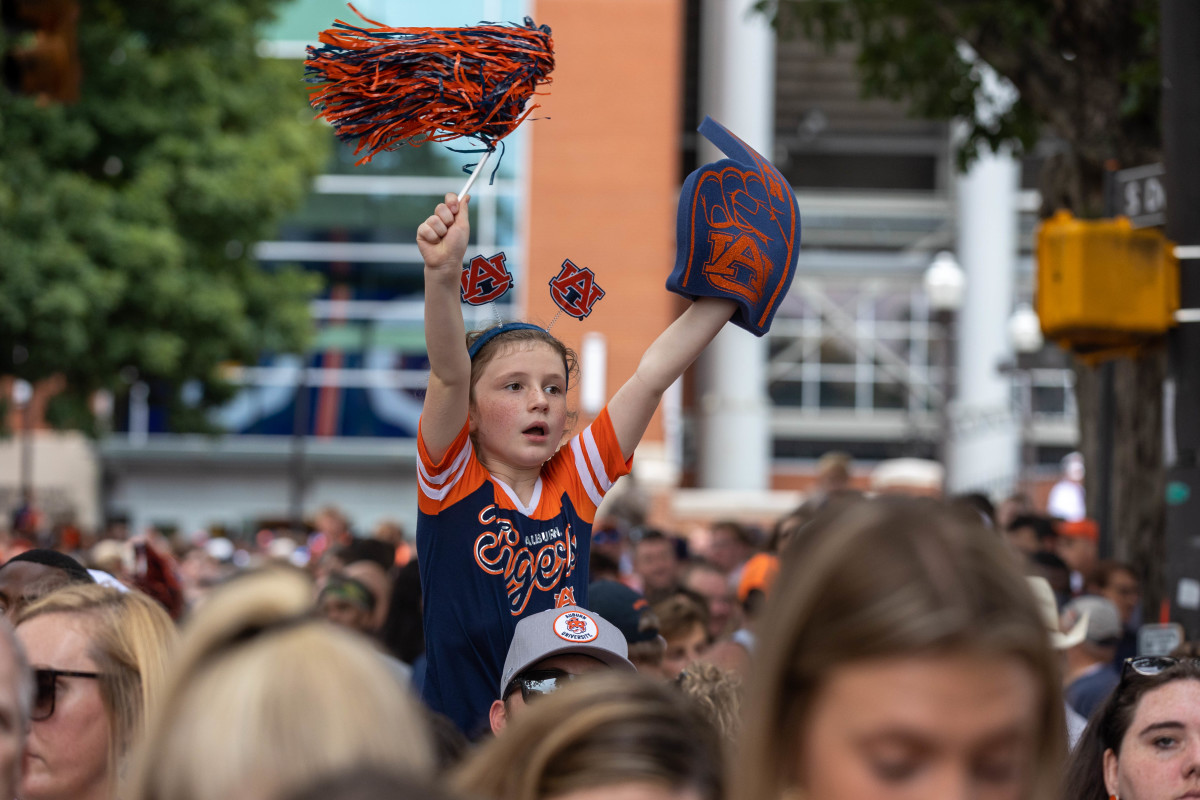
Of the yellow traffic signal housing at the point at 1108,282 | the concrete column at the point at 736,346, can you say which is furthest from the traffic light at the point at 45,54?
the concrete column at the point at 736,346

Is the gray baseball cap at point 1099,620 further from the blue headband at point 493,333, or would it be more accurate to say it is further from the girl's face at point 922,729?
→ the girl's face at point 922,729

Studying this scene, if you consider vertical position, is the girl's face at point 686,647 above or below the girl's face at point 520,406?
below

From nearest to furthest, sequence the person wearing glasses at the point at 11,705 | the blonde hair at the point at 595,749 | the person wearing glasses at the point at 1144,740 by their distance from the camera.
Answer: the blonde hair at the point at 595,749
the person wearing glasses at the point at 11,705
the person wearing glasses at the point at 1144,740

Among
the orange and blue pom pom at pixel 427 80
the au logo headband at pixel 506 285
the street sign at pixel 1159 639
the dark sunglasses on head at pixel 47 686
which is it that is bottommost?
the street sign at pixel 1159 639

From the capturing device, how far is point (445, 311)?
3.10 m

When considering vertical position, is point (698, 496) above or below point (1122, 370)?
below

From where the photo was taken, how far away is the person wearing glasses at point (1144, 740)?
10.9 feet

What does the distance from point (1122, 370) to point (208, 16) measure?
13.5 metres

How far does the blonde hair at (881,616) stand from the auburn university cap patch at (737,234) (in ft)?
6.26

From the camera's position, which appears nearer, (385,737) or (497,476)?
(385,737)

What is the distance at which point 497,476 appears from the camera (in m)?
3.47


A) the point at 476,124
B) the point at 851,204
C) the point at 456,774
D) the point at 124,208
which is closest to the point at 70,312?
the point at 124,208

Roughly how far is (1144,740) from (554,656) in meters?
1.42

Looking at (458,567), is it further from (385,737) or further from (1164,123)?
(1164,123)
